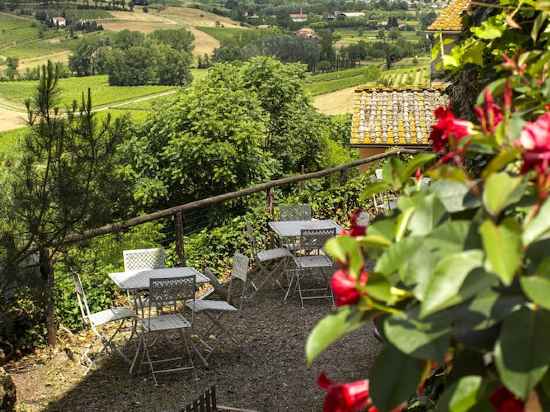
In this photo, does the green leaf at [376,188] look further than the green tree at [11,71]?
No

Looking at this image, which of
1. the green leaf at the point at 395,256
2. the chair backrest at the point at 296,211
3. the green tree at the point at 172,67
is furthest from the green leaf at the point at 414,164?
the green tree at the point at 172,67

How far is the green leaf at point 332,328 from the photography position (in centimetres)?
78

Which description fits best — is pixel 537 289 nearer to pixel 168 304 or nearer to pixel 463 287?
pixel 463 287

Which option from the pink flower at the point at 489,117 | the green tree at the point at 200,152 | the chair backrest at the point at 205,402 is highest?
the pink flower at the point at 489,117

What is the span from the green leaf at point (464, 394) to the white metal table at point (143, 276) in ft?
19.9

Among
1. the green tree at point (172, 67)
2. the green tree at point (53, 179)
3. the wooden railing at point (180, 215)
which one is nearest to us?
the green tree at point (53, 179)

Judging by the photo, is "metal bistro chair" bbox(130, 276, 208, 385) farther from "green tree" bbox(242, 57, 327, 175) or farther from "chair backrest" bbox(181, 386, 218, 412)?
"green tree" bbox(242, 57, 327, 175)

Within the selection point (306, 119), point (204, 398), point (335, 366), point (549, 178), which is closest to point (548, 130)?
point (549, 178)

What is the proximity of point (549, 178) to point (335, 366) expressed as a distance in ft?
19.6

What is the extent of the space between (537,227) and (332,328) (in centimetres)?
22

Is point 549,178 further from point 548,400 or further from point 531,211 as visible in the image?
point 548,400

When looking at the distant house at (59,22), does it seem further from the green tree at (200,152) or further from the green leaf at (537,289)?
the green leaf at (537,289)

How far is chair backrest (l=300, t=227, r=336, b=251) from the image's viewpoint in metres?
8.00

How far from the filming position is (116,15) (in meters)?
106
